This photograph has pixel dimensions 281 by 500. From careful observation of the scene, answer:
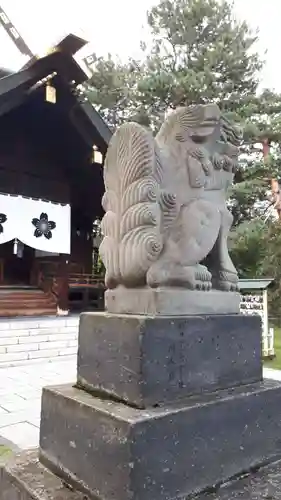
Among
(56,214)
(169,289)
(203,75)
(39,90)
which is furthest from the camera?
(203,75)

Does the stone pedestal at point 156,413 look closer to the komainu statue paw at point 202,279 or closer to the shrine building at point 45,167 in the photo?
the komainu statue paw at point 202,279

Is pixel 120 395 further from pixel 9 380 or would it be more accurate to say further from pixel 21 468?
pixel 9 380

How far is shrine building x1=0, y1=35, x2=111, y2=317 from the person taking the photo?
7328 mm

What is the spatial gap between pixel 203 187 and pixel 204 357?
746 millimetres

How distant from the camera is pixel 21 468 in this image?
1624 millimetres

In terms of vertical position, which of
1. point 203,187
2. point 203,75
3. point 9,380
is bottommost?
point 9,380

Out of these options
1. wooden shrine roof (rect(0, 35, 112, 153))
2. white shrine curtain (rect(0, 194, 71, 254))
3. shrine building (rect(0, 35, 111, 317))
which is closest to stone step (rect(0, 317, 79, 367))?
shrine building (rect(0, 35, 111, 317))

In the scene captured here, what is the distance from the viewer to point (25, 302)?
315 inches

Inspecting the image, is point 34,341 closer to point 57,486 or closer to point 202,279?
point 57,486

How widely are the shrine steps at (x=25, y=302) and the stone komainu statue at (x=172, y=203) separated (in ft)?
20.7

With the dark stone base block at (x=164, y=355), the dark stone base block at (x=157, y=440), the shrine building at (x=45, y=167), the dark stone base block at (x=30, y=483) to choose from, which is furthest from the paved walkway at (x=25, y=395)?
the shrine building at (x=45, y=167)

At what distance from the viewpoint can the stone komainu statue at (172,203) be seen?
1.59 metres

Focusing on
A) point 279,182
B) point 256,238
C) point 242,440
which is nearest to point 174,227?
point 242,440

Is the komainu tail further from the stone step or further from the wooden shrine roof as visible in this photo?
the wooden shrine roof
